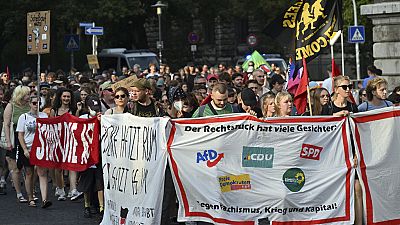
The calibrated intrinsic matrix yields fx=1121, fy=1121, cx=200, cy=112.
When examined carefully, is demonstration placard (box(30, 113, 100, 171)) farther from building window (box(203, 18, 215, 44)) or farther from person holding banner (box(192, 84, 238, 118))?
building window (box(203, 18, 215, 44))

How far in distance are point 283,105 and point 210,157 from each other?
96 centimetres

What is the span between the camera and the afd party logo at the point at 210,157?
10648 mm

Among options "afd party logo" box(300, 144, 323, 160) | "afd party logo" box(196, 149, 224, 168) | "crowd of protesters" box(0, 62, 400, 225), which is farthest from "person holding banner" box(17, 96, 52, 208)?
"afd party logo" box(300, 144, 323, 160)

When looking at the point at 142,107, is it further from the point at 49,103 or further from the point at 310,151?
the point at 49,103

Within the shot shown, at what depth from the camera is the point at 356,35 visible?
96.6ft

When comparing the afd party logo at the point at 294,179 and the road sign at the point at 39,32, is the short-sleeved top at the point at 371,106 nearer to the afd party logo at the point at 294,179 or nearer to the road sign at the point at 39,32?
the afd party logo at the point at 294,179

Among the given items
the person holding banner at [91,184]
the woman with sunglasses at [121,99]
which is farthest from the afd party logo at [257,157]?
the person holding banner at [91,184]

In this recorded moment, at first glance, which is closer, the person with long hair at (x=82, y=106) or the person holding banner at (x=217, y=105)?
the person holding banner at (x=217, y=105)

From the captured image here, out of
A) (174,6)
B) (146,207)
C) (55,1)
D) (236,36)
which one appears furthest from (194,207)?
(236,36)

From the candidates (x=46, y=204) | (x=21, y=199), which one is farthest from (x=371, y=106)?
(x=21, y=199)

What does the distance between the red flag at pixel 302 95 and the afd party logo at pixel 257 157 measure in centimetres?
179

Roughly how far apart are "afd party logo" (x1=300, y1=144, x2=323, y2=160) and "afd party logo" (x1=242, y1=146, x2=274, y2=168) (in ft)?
0.95

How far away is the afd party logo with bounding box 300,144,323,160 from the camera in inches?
406

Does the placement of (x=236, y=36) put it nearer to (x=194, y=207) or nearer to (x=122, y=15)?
(x=122, y=15)
